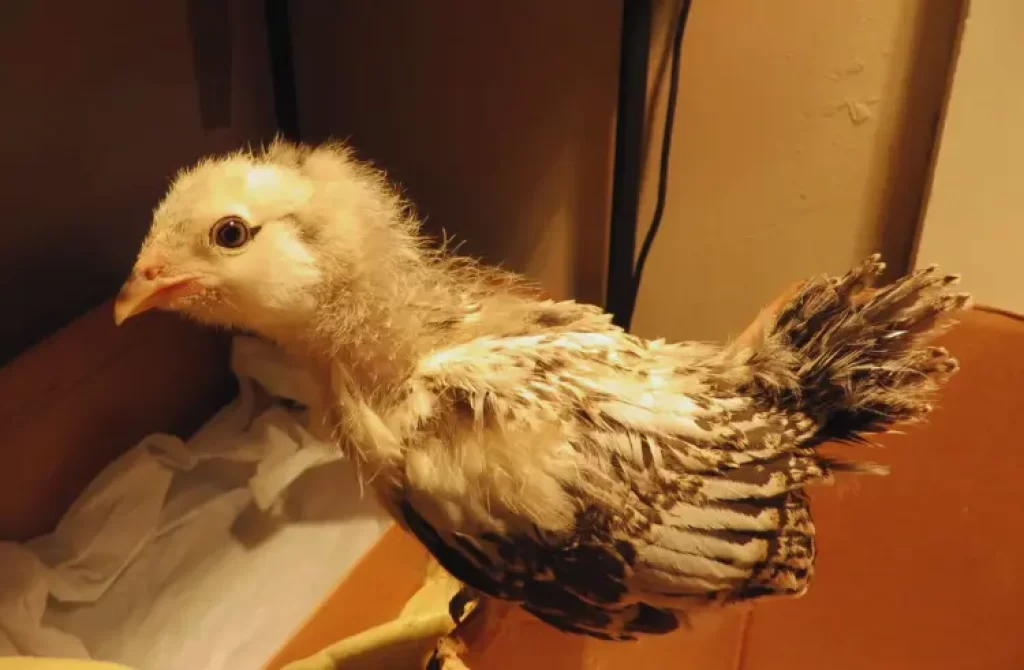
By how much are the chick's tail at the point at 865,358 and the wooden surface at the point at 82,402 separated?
0.61 m

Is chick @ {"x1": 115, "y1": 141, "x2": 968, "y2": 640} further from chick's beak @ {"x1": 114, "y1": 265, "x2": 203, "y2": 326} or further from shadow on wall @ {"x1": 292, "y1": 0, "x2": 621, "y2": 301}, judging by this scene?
shadow on wall @ {"x1": 292, "y1": 0, "x2": 621, "y2": 301}

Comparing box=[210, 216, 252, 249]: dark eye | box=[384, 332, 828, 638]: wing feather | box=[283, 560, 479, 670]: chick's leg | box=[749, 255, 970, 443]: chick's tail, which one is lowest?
box=[283, 560, 479, 670]: chick's leg

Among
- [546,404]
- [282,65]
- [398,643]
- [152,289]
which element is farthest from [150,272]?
[282,65]

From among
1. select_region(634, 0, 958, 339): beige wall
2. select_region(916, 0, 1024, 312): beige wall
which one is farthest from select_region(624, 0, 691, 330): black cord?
select_region(916, 0, 1024, 312): beige wall

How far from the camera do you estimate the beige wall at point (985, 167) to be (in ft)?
2.73

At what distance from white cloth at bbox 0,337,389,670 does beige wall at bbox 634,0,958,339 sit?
0.47 m

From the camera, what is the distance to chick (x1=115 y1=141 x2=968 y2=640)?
50cm

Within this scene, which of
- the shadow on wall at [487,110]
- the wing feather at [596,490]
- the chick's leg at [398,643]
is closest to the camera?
the wing feather at [596,490]

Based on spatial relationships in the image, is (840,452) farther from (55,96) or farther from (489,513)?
(55,96)

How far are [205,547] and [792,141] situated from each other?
71 cm

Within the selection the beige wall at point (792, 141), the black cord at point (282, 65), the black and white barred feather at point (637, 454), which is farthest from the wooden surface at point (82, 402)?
the beige wall at point (792, 141)

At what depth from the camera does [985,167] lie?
0.89m

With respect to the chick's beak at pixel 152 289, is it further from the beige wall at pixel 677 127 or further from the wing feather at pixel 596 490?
the beige wall at pixel 677 127

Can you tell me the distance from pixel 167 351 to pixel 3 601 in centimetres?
29
